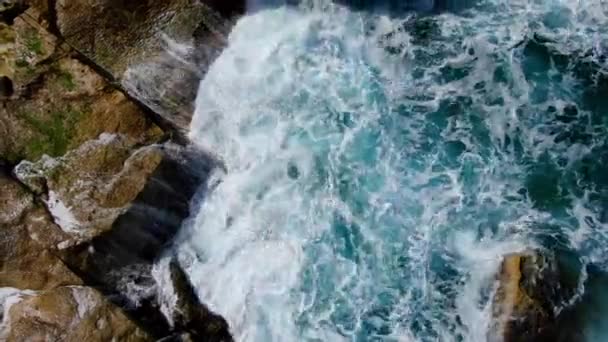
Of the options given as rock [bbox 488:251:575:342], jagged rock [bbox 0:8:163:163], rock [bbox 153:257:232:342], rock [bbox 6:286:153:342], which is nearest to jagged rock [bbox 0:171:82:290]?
rock [bbox 6:286:153:342]

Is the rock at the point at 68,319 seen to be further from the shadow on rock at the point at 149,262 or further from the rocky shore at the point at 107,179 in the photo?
Answer: the shadow on rock at the point at 149,262

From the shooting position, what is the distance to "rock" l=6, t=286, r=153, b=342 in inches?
434

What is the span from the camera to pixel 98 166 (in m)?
12.2

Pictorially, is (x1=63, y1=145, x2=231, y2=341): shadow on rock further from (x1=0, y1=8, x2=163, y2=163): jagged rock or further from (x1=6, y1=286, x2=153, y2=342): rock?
(x1=0, y1=8, x2=163, y2=163): jagged rock

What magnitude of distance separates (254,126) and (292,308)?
378 centimetres

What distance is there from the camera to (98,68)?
12.9 meters

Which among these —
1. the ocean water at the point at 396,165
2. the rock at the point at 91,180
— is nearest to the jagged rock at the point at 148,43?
the ocean water at the point at 396,165

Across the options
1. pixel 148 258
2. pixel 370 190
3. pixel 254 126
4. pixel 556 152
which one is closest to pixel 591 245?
pixel 556 152

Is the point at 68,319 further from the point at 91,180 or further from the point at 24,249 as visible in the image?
the point at 91,180

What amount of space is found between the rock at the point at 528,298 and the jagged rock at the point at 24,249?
7251 millimetres

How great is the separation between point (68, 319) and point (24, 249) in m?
1.54

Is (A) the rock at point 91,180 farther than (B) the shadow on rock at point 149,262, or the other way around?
(A) the rock at point 91,180

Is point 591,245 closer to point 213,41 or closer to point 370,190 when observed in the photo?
point 370,190

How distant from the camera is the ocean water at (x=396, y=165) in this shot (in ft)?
39.3
